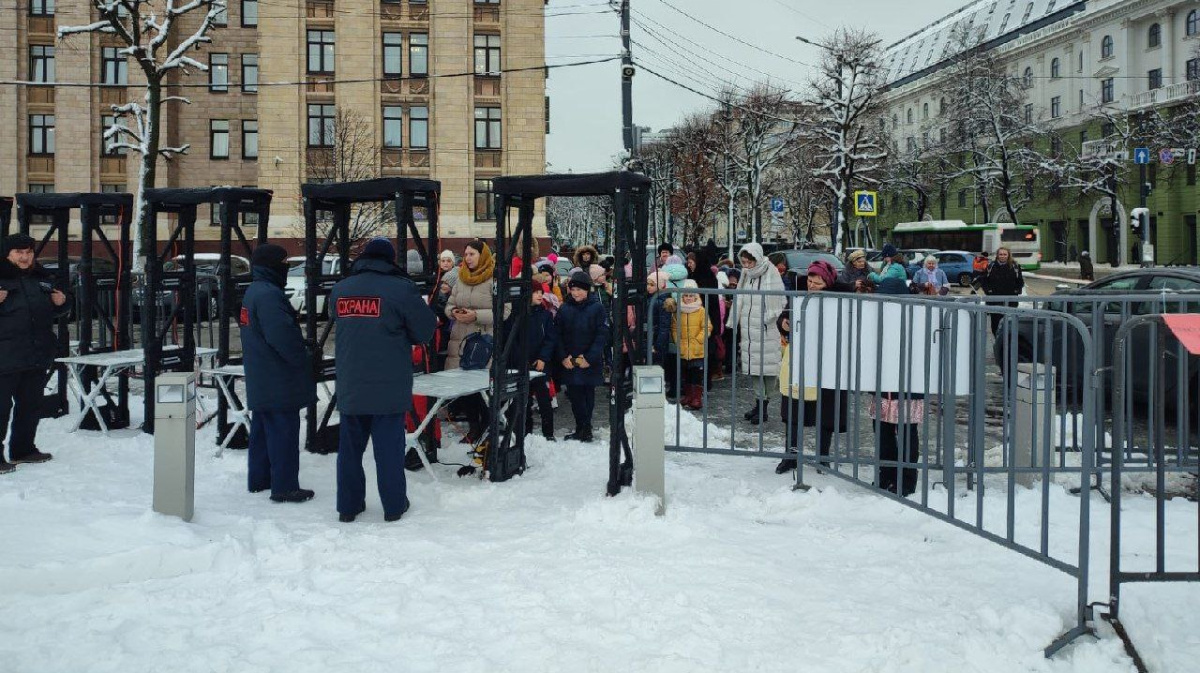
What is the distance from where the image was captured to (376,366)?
21.8 feet

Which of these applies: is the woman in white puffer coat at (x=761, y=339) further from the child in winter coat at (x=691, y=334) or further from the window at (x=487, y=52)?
the window at (x=487, y=52)

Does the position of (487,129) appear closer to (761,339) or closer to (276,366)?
(761,339)

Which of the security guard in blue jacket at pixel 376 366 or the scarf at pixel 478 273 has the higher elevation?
the scarf at pixel 478 273

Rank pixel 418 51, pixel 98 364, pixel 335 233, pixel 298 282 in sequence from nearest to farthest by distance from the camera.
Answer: pixel 335 233 < pixel 98 364 < pixel 298 282 < pixel 418 51

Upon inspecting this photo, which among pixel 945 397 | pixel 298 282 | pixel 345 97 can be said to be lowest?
pixel 945 397

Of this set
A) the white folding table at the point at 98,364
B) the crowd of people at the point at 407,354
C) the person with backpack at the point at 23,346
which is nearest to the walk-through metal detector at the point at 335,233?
the crowd of people at the point at 407,354

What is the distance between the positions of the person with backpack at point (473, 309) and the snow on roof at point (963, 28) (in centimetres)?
6409

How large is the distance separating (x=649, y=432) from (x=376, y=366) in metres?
1.84

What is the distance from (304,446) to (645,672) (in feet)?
19.3

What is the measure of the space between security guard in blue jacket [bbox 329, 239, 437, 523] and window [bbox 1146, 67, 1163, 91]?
63087mm

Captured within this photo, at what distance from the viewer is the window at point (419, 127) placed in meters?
48.2

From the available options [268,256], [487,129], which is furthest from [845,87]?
[268,256]

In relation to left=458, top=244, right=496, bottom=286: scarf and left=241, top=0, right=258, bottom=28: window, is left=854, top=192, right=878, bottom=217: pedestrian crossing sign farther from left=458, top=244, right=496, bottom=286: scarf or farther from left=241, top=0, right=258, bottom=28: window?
left=241, top=0, right=258, bottom=28: window

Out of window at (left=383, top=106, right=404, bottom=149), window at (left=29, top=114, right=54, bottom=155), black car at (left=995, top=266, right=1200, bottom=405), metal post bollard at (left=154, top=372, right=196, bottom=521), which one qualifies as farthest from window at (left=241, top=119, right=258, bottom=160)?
metal post bollard at (left=154, top=372, right=196, bottom=521)
